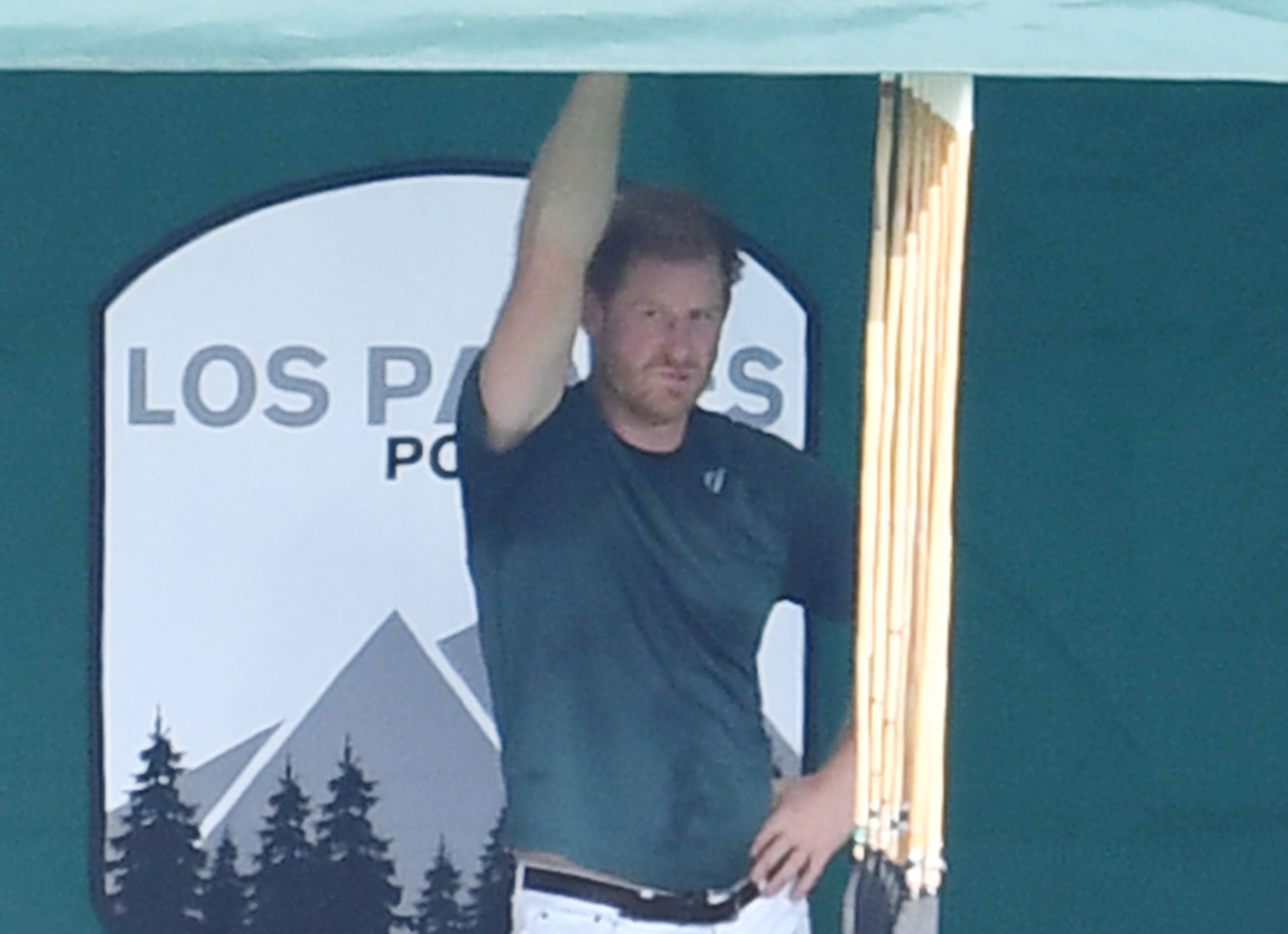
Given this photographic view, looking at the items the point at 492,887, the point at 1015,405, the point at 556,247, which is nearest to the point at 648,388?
the point at 556,247

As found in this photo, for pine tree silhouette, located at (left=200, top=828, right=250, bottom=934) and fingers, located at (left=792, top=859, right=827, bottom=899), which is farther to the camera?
pine tree silhouette, located at (left=200, top=828, right=250, bottom=934)

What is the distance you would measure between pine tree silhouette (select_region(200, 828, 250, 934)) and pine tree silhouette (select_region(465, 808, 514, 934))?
29 centimetres

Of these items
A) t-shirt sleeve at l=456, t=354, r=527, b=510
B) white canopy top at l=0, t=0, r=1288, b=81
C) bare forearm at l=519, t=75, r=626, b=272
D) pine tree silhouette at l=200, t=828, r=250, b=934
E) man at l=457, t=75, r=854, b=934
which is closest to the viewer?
white canopy top at l=0, t=0, r=1288, b=81

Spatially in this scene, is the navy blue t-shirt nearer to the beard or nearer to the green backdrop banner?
the beard

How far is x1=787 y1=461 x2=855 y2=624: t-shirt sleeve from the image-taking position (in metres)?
3.02

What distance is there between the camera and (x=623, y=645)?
2926mm

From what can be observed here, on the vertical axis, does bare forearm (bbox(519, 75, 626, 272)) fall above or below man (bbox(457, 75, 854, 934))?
above

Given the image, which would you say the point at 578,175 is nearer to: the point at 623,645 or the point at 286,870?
the point at 623,645

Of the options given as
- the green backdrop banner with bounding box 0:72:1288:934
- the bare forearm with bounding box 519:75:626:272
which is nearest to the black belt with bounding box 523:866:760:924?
the green backdrop banner with bounding box 0:72:1288:934

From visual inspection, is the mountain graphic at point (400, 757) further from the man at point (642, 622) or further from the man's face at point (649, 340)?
the man's face at point (649, 340)

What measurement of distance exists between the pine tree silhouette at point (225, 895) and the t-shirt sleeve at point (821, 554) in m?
0.79

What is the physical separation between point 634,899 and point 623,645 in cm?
30

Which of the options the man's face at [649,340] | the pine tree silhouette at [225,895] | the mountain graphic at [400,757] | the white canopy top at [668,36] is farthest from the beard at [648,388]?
the white canopy top at [668,36]

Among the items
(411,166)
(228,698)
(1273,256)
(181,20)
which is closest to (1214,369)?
(1273,256)
